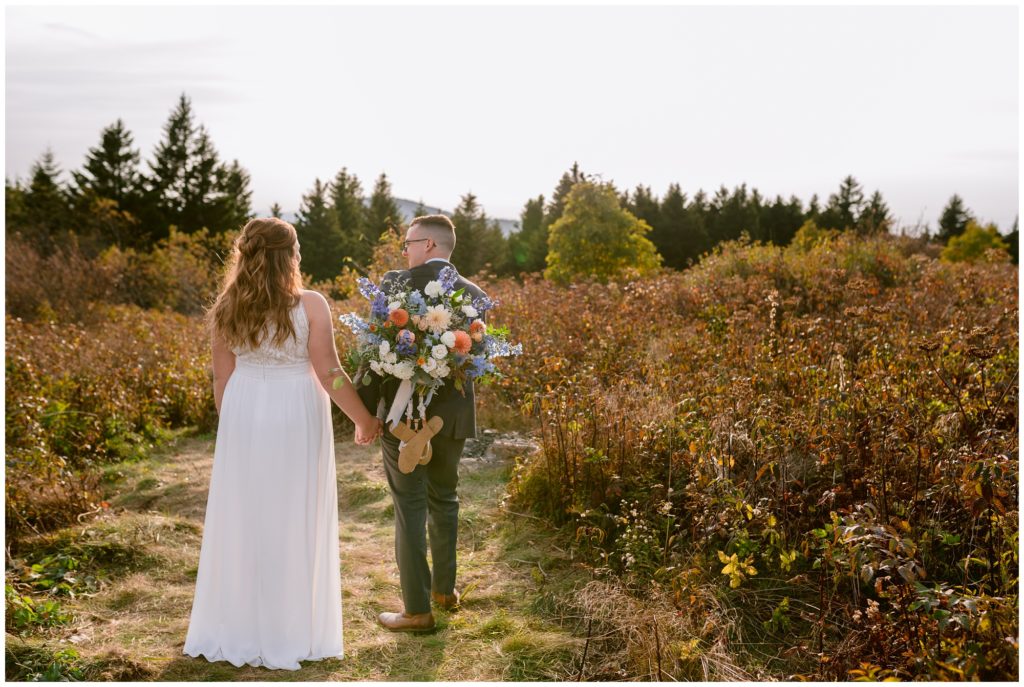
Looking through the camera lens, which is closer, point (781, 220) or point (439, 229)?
point (439, 229)

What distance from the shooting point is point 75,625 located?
4219 mm

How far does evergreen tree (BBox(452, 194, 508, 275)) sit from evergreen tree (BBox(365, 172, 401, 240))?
113 inches

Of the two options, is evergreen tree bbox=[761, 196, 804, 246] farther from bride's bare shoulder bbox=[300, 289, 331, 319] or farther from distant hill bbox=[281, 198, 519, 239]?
bride's bare shoulder bbox=[300, 289, 331, 319]

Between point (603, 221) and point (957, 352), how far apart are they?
63.1 feet

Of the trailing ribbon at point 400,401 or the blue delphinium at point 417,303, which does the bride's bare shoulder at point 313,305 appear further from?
the trailing ribbon at point 400,401

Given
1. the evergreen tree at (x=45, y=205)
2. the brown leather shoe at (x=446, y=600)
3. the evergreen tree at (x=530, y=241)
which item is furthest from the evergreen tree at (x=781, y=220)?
the brown leather shoe at (x=446, y=600)

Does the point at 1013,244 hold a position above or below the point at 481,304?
above

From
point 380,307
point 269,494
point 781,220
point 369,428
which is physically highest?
point 781,220

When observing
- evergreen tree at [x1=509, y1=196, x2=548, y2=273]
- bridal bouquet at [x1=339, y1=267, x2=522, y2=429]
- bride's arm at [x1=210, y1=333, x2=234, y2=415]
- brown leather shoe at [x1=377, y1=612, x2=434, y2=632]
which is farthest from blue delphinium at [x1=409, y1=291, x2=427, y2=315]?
evergreen tree at [x1=509, y1=196, x2=548, y2=273]

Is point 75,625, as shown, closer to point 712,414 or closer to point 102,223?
point 712,414

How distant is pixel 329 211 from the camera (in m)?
35.5

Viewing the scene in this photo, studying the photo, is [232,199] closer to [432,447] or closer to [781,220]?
[781,220]

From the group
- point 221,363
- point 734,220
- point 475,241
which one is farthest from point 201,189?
point 221,363

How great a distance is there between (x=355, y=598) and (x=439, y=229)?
2.25 m
